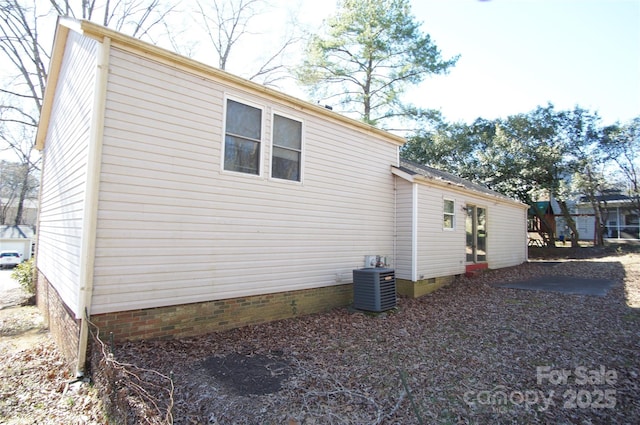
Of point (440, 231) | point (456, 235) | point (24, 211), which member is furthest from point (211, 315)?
point (24, 211)

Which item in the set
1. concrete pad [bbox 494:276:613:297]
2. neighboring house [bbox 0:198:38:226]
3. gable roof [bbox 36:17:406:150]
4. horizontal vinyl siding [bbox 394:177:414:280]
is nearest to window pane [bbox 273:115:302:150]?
gable roof [bbox 36:17:406:150]

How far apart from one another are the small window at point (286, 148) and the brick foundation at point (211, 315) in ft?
7.49

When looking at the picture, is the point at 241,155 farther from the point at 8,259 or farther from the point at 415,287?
the point at 8,259

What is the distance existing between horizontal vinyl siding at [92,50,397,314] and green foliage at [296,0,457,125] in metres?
11.5

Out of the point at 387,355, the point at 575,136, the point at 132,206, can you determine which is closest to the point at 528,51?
the point at 387,355

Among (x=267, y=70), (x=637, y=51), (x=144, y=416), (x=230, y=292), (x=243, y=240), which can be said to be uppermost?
(x=267, y=70)

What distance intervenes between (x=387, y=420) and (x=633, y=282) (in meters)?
10.6

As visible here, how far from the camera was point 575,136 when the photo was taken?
711 inches

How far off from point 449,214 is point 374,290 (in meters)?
4.43

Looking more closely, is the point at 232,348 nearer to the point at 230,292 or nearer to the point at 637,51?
the point at 230,292

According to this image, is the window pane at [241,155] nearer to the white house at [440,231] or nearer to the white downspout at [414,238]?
the white house at [440,231]

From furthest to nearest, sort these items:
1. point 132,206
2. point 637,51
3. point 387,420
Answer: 1. point 637,51
2. point 132,206
3. point 387,420

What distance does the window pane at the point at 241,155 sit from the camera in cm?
572

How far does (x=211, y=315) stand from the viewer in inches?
209
